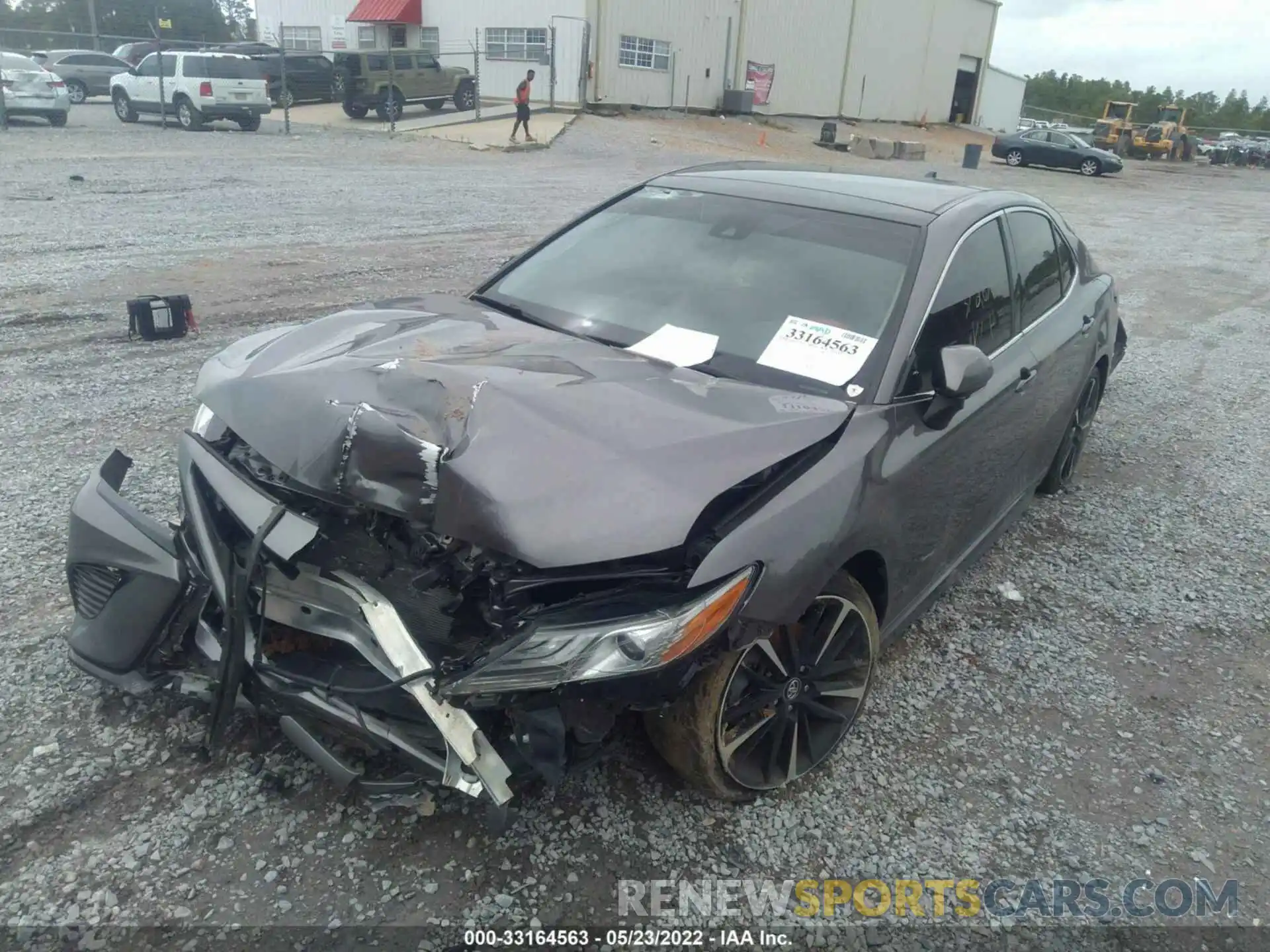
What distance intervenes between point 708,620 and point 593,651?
0.30 m

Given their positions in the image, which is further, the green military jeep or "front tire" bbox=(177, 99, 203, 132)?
the green military jeep

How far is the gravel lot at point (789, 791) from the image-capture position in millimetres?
2398

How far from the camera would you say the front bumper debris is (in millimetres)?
2213

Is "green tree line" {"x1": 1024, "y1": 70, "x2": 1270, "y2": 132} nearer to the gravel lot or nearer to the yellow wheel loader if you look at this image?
the yellow wheel loader

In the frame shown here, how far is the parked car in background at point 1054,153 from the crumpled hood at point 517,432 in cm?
3402

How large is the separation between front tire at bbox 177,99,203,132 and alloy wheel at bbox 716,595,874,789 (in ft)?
75.5

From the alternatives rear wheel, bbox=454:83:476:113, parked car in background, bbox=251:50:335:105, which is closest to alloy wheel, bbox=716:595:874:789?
rear wheel, bbox=454:83:476:113

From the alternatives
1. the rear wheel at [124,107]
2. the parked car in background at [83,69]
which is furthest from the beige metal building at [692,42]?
the rear wheel at [124,107]

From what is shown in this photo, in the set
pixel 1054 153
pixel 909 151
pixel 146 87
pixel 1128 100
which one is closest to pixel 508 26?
pixel 146 87

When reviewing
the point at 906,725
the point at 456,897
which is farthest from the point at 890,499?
the point at 456,897

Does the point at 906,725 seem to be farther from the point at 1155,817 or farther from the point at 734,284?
the point at 734,284

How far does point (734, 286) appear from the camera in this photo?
3.36 m

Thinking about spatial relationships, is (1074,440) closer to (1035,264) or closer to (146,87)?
(1035,264)

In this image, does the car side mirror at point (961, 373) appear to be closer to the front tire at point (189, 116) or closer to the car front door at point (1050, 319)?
the car front door at point (1050, 319)
